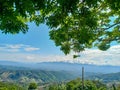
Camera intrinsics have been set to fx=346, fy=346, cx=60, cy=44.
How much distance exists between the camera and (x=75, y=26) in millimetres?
14672

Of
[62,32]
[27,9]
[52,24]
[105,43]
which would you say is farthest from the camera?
[105,43]

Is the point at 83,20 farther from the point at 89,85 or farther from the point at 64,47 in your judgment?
the point at 89,85

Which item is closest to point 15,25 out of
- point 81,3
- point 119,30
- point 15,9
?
point 15,9

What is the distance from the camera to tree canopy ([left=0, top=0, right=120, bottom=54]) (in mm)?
9766

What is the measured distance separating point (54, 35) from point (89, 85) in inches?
5209

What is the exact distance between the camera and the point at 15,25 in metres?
10.9

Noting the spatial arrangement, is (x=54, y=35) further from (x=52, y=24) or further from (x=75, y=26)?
(x=52, y=24)

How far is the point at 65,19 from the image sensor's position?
1293cm

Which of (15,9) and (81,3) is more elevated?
(81,3)

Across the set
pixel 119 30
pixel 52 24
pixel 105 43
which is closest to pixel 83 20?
pixel 52 24

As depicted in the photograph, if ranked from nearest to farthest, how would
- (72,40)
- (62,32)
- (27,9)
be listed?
1. (27,9)
2. (62,32)
3. (72,40)

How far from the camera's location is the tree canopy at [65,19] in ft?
32.0

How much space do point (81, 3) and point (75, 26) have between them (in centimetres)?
315

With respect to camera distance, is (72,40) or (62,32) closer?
(62,32)
